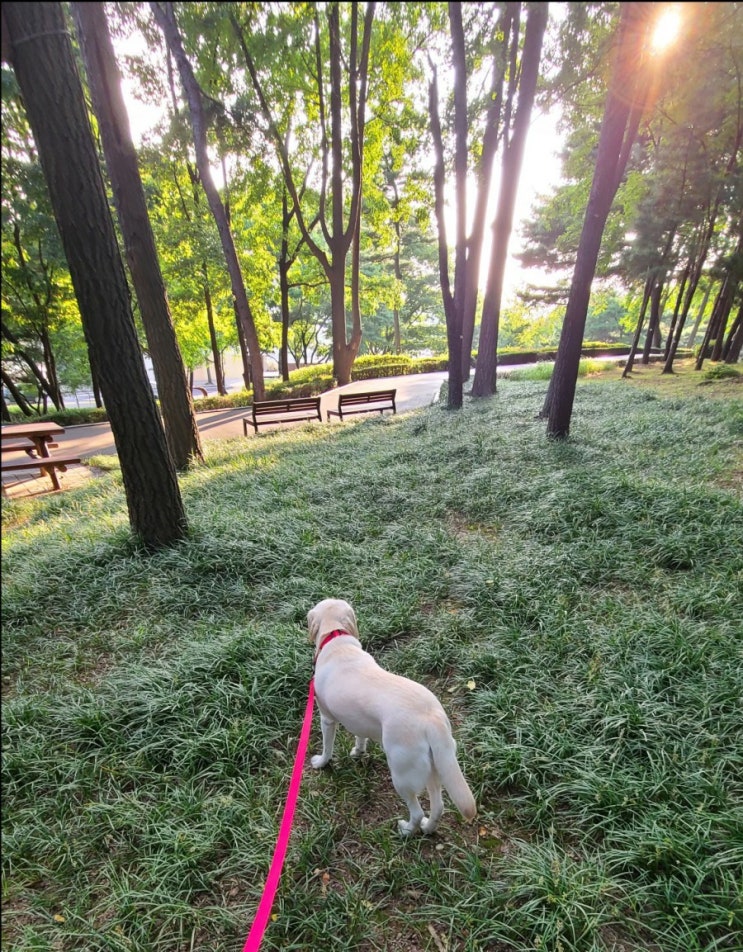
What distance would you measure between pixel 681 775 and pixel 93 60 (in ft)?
20.8

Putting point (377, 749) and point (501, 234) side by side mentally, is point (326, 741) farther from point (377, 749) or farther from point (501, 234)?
point (501, 234)

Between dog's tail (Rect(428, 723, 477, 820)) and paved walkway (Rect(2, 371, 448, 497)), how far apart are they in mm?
6174

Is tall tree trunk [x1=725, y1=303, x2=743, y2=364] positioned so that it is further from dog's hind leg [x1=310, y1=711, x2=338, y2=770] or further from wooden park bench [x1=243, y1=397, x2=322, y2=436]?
dog's hind leg [x1=310, y1=711, x2=338, y2=770]

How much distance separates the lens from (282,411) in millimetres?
11906

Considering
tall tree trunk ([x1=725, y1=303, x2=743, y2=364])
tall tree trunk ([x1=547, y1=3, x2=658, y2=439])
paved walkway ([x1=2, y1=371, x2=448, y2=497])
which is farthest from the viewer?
tall tree trunk ([x1=725, y1=303, x2=743, y2=364])

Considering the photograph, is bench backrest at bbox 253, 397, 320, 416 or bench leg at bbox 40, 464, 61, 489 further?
bench backrest at bbox 253, 397, 320, 416

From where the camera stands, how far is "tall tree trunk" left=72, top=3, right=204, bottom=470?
449cm

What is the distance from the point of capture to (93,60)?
3457 millimetres

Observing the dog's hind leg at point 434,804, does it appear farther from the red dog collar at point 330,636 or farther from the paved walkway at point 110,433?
the paved walkway at point 110,433

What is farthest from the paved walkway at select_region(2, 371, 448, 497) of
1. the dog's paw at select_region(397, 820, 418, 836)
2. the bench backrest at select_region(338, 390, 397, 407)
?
the dog's paw at select_region(397, 820, 418, 836)

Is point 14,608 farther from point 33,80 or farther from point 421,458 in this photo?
point 421,458

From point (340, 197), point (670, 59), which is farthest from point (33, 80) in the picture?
point (340, 197)

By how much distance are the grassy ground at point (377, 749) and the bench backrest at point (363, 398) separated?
7.84 metres

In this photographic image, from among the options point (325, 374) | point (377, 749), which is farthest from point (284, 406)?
point (325, 374)
